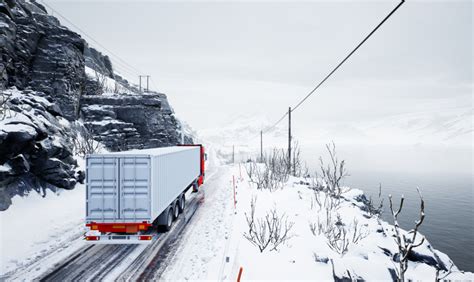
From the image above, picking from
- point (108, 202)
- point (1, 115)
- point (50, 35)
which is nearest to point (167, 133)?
point (50, 35)

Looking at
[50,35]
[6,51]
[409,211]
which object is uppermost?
[50,35]

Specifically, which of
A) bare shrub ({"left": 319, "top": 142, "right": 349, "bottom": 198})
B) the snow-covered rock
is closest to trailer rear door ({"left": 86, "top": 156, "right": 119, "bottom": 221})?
the snow-covered rock

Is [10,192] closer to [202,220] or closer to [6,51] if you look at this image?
[202,220]

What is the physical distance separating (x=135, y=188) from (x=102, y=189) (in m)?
1.09

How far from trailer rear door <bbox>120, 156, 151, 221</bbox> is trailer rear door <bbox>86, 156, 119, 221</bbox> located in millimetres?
260

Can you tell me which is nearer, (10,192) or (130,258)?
(130,258)

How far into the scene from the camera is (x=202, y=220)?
1045cm

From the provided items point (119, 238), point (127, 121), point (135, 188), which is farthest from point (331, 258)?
point (127, 121)

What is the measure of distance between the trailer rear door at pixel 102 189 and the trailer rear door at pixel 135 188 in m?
0.26

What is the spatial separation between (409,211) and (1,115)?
145 feet

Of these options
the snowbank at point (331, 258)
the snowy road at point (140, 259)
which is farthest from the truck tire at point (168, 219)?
the snowbank at point (331, 258)

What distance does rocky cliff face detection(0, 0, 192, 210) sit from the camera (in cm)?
1072

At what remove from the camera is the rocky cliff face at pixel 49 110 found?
35.2 feet

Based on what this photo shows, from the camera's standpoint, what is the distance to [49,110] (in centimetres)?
1549
